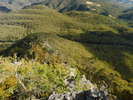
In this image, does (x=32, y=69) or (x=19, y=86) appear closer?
(x=19, y=86)

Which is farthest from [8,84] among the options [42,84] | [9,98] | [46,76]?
[46,76]

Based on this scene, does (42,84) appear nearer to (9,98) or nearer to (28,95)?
(28,95)

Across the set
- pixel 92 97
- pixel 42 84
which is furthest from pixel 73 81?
pixel 92 97

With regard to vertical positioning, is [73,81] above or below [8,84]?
below

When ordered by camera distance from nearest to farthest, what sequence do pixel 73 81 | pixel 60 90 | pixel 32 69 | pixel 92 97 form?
1. pixel 92 97
2. pixel 60 90
3. pixel 32 69
4. pixel 73 81

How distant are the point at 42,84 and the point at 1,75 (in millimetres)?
6824

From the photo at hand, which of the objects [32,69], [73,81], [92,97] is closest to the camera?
[92,97]

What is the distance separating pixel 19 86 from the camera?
3562 cm

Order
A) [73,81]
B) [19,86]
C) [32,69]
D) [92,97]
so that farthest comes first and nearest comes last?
[73,81], [32,69], [19,86], [92,97]

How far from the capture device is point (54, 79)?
40094 millimetres

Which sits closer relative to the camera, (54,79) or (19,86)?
(19,86)

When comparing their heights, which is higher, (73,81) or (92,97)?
(92,97)

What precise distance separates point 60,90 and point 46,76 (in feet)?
13.3

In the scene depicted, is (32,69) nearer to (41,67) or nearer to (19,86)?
(41,67)
